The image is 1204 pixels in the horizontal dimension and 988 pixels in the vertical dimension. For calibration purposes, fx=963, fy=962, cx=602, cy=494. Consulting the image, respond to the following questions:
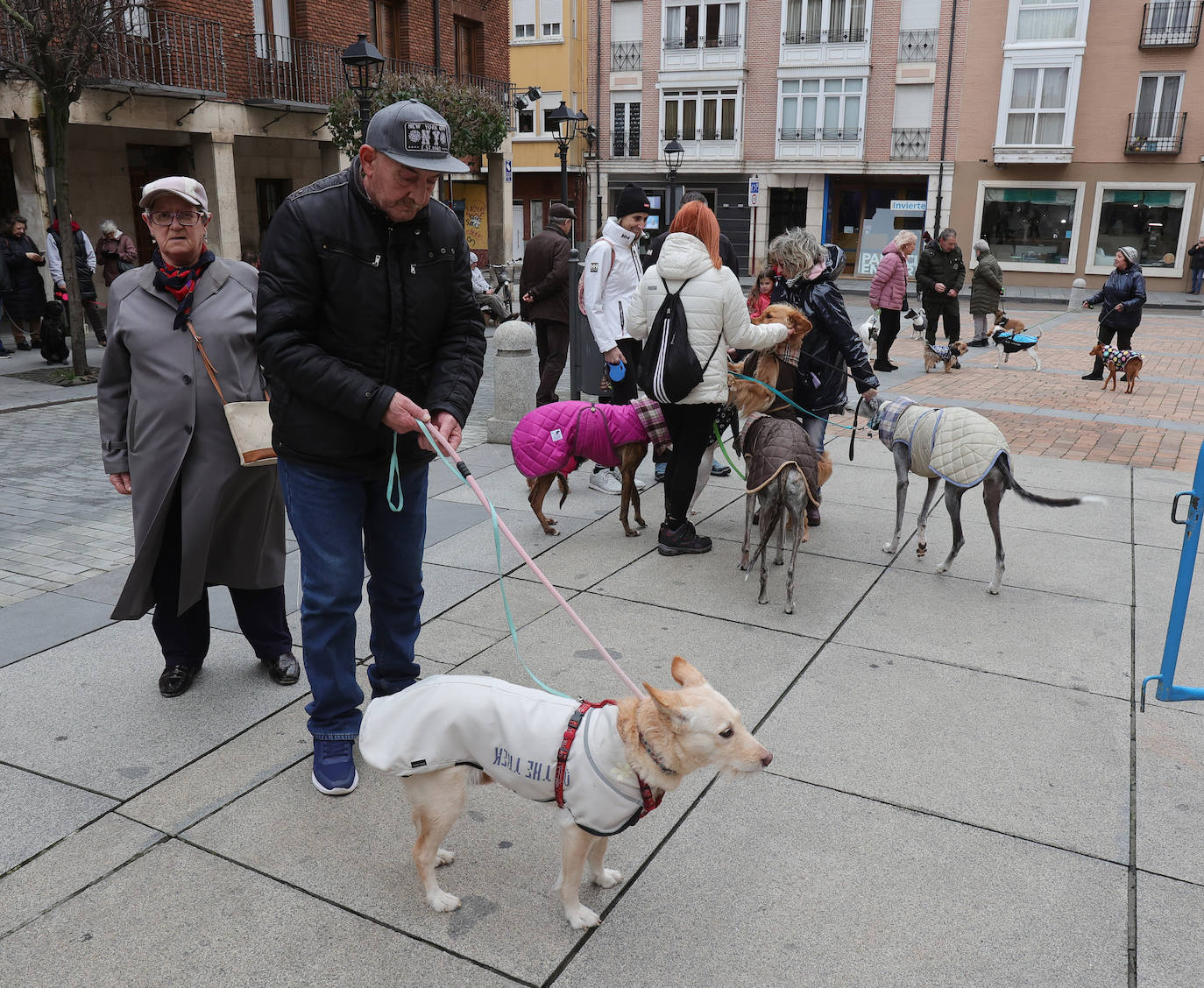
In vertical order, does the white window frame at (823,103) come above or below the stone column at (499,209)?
above

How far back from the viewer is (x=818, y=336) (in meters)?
6.40

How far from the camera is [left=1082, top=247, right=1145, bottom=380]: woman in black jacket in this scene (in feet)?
42.8

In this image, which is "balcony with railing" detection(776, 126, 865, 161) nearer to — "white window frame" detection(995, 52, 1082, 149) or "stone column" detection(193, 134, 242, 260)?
"white window frame" detection(995, 52, 1082, 149)

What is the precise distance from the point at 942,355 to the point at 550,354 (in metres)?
6.99

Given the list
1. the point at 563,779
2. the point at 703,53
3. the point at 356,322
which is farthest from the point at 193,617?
the point at 703,53

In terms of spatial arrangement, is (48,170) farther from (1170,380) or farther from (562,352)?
(1170,380)

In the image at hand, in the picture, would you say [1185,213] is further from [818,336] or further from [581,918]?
[581,918]

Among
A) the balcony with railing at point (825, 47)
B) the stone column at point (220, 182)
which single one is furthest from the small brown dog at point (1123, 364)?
the balcony with railing at point (825, 47)

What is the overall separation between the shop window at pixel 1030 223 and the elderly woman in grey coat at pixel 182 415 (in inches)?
1378

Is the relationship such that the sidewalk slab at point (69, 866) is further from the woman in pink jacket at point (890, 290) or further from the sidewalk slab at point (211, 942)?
the woman in pink jacket at point (890, 290)

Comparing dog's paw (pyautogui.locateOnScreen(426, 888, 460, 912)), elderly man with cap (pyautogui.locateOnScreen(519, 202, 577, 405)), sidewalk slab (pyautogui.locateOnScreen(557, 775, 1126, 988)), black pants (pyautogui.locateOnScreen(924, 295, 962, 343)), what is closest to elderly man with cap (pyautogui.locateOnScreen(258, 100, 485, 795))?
dog's paw (pyautogui.locateOnScreen(426, 888, 460, 912))

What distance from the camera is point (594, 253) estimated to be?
729 cm

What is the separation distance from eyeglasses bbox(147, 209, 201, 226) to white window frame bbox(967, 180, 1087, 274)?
3410cm

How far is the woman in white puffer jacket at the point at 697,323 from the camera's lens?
5.48m
